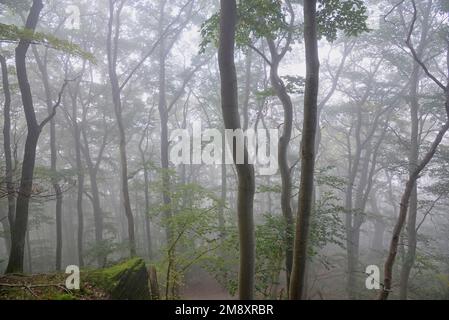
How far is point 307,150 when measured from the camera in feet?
17.0

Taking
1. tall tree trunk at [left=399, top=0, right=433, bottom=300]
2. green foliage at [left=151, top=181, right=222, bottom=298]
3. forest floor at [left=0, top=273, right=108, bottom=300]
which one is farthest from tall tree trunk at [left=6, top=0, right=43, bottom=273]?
tall tree trunk at [left=399, top=0, right=433, bottom=300]

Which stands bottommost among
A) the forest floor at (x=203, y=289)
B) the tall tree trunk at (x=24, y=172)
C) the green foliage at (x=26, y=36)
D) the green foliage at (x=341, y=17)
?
the forest floor at (x=203, y=289)

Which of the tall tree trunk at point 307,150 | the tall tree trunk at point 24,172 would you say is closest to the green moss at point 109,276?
the tall tree trunk at point 24,172

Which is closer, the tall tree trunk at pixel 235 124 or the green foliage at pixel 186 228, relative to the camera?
the tall tree trunk at pixel 235 124

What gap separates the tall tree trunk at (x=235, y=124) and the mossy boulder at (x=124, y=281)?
6.57 ft

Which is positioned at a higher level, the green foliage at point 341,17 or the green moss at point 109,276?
the green foliage at point 341,17

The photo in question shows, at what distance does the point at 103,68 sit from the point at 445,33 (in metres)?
17.2

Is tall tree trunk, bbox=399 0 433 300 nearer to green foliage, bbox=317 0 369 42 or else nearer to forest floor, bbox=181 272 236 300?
green foliage, bbox=317 0 369 42

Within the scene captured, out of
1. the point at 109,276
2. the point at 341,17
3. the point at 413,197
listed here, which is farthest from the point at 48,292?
the point at 413,197

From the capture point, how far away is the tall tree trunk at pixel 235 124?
5.18 metres

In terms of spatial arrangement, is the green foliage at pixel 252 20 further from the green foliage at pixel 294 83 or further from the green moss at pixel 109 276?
the green moss at pixel 109 276

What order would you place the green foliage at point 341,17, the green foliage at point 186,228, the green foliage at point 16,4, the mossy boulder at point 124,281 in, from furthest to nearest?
1. the green foliage at point 16,4
2. the green foliage at point 186,228
3. the green foliage at point 341,17
4. the mossy boulder at point 124,281

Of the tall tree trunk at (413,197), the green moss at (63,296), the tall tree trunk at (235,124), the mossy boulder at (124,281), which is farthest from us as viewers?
the tall tree trunk at (413,197)

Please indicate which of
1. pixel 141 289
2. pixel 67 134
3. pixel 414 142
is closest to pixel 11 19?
pixel 67 134
